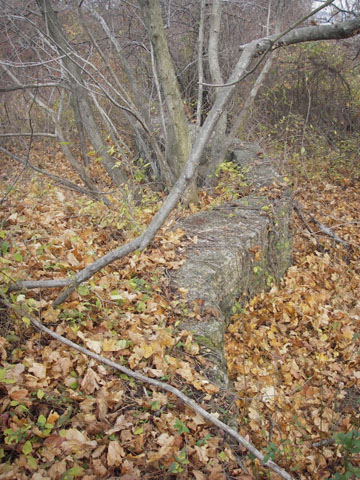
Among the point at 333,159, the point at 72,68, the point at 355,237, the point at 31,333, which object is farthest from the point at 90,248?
the point at 333,159

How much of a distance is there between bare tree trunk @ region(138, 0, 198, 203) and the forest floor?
1200 mm

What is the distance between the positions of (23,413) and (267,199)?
159 inches

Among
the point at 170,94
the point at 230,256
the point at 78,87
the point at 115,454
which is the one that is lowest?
the point at 115,454

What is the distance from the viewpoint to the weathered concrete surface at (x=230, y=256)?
9.35ft

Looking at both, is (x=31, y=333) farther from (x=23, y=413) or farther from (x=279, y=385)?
(x=279, y=385)

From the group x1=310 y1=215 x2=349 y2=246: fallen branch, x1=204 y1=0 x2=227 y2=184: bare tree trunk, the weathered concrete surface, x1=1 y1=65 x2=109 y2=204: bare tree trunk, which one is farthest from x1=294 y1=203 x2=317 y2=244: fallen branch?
x1=1 y1=65 x2=109 y2=204: bare tree trunk

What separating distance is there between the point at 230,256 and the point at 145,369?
168 centimetres

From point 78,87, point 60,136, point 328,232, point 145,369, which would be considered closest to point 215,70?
point 78,87

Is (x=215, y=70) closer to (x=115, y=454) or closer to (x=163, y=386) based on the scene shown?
(x=163, y=386)

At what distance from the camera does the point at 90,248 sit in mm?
3314

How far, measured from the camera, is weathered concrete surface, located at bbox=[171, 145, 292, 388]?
2850 mm

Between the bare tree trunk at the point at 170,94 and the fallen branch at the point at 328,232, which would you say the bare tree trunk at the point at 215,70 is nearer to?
the bare tree trunk at the point at 170,94

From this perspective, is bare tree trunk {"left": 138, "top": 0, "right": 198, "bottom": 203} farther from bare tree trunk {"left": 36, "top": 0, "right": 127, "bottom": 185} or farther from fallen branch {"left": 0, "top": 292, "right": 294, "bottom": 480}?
fallen branch {"left": 0, "top": 292, "right": 294, "bottom": 480}

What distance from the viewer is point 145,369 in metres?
2.30
